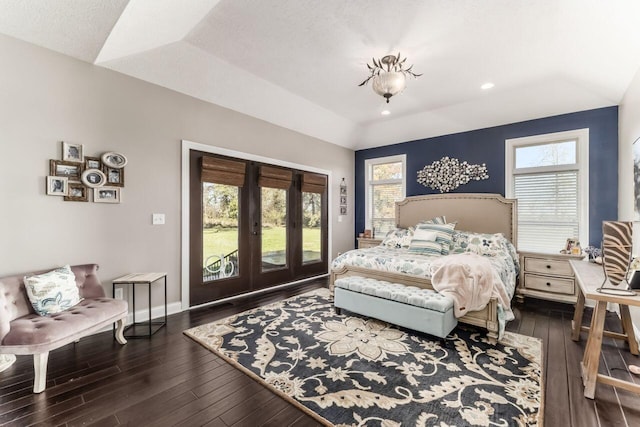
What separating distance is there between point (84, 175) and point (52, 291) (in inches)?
45.1

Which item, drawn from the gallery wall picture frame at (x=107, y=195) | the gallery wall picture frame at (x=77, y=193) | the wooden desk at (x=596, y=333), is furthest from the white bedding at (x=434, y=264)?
the gallery wall picture frame at (x=77, y=193)

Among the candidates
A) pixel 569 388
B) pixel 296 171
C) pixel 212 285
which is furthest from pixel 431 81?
pixel 212 285

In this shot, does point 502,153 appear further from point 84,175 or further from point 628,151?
point 84,175

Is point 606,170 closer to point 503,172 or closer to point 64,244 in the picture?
point 503,172

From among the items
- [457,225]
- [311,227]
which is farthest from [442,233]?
[311,227]

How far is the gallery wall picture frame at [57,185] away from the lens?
2.58 meters

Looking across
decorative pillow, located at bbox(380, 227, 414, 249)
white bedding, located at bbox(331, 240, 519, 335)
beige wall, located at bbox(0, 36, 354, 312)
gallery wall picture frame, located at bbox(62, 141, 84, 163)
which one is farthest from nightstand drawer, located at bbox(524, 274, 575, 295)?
gallery wall picture frame, located at bbox(62, 141, 84, 163)

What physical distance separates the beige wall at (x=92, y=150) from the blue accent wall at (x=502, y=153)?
3.47 meters

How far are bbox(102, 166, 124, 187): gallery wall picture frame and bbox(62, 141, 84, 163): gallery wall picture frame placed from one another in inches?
8.5

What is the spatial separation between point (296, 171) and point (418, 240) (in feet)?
8.11

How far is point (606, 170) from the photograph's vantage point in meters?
3.70

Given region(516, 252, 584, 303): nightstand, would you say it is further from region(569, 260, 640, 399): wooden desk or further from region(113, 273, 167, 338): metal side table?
region(113, 273, 167, 338): metal side table

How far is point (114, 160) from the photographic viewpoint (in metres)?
2.94

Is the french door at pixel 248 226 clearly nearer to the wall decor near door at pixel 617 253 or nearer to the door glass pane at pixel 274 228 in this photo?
the door glass pane at pixel 274 228
